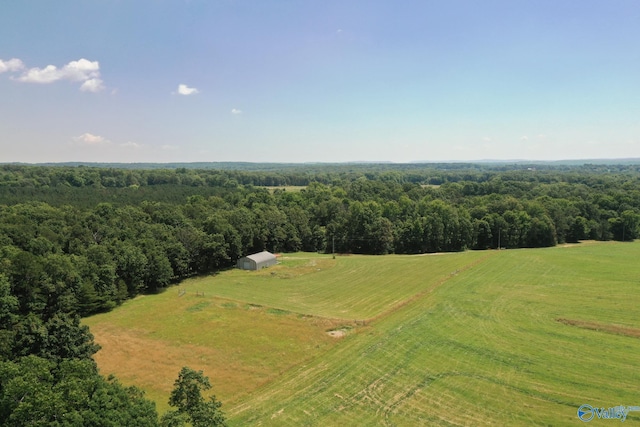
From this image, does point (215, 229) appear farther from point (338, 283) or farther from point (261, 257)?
point (338, 283)

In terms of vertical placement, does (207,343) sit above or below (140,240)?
below

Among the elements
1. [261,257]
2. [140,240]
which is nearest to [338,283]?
[261,257]

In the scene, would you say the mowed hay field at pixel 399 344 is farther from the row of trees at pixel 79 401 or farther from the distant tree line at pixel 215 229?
the row of trees at pixel 79 401

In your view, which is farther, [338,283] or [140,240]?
[140,240]

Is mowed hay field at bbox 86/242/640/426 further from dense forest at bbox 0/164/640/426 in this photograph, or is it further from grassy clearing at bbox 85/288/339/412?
dense forest at bbox 0/164/640/426

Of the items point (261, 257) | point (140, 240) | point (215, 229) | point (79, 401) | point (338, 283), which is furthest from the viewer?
point (215, 229)

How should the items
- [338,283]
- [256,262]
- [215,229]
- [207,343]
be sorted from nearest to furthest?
[207,343]
[338,283]
[256,262]
[215,229]

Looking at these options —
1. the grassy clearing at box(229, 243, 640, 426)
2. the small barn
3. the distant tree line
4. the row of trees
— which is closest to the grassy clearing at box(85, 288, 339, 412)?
the grassy clearing at box(229, 243, 640, 426)
